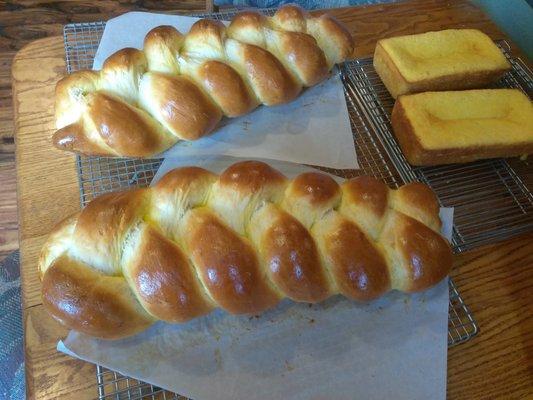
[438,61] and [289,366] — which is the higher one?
[438,61]

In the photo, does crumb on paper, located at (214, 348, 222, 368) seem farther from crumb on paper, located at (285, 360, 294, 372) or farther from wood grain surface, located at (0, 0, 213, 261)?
wood grain surface, located at (0, 0, 213, 261)

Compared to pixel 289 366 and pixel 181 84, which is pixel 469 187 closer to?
pixel 289 366

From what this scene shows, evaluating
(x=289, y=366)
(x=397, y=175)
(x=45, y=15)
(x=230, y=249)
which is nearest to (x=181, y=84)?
(x=230, y=249)

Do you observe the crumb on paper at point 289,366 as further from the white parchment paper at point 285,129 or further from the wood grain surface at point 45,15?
the wood grain surface at point 45,15

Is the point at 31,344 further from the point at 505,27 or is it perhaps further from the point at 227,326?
the point at 505,27

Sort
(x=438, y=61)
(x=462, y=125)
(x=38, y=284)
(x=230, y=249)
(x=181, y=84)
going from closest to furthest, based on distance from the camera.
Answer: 1. (x=230, y=249)
2. (x=38, y=284)
3. (x=181, y=84)
4. (x=462, y=125)
5. (x=438, y=61)

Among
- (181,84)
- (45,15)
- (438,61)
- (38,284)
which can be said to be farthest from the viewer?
(45,15)

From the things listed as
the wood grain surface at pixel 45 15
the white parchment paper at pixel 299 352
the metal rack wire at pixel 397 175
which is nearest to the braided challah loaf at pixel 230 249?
the white parchment paper at pixel 299 352
